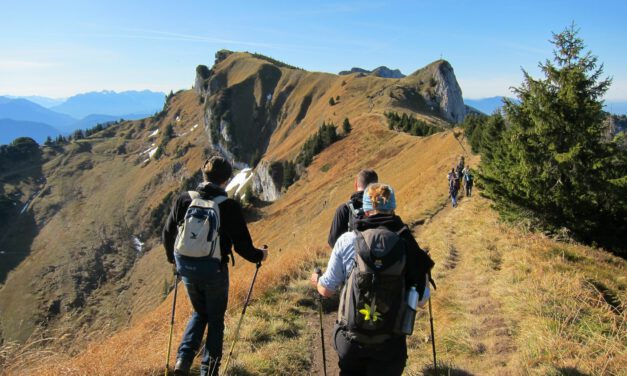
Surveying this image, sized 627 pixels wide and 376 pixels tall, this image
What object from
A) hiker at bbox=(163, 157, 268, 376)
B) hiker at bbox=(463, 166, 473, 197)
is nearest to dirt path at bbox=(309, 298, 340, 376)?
hiker at bbox=(163, 157, 268, 376)

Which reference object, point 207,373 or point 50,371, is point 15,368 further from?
point 207,373

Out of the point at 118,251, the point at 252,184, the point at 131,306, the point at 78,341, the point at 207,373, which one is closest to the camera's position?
the point at 207,373

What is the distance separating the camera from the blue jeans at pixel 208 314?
4246 millimetres

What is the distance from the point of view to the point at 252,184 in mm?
86000

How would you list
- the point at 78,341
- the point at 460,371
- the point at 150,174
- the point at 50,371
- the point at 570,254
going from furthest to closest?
the point at 150,174
the point at 570,254
the point at 78,341
the point at 460,371
the point at 50,371

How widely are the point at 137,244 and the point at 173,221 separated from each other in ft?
367

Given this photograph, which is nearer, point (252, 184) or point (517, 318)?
point (517, 318)

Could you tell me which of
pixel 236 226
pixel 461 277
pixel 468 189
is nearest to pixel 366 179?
pixel 236 226

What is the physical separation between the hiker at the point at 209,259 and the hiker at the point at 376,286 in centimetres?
139

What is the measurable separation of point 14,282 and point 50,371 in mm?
111450

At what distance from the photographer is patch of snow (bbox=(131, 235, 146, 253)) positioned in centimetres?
10306

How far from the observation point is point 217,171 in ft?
14.3

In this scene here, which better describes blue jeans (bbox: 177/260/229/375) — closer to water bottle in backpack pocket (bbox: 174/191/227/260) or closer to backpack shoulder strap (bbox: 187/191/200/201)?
water bottle in backpack pocket (bbox: 174/191/227/260)

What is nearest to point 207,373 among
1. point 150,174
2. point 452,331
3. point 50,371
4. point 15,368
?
point 50,371
